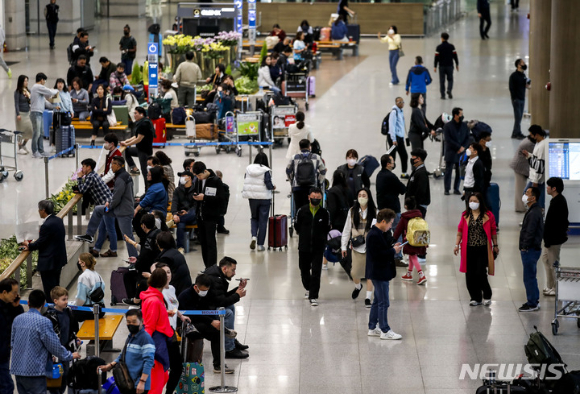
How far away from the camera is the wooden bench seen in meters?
11.4

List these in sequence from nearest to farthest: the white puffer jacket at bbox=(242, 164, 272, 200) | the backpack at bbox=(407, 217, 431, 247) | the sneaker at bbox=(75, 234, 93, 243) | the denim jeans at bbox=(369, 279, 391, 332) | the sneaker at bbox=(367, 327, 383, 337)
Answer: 1. the denim jeans at bbox=(369, 279, 391, 332)
2. the sneaker at bbox=(367, 327, 383, 337)
3. the backpack at bbox=(407, 217, 431, 247)
4. the sneaker at bbox=(75, 234, 93, 243)
5. the white puffer jacket at bbox=(242, 164, 272, 200)

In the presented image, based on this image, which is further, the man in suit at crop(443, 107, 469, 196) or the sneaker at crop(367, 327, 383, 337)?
the man in suit at crop(443, 107, 469, 196)

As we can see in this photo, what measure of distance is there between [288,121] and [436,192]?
442cm

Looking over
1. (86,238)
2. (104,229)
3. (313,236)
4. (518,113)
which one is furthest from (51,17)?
(313,236)

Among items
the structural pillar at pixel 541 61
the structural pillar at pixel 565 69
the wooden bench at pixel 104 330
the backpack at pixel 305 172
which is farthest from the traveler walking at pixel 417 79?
the wooden bench at pixel 104 330

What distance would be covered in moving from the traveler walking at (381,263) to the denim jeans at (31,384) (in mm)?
4186

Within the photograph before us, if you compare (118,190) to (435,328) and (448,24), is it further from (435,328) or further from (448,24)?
(448,24)

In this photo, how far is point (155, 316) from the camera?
396 inches

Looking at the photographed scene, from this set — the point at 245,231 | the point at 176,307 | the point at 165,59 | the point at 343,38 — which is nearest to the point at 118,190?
the point at 245,231

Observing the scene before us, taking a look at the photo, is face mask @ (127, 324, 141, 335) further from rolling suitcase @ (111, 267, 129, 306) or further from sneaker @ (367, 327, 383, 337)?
sneaker @ (367, 327, 383, 337)

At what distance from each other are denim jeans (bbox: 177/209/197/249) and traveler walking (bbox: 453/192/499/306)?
4.45 meters

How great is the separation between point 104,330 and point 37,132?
11183 millimetres

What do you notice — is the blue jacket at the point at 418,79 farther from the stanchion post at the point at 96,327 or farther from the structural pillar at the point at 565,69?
the stanchion post at the point at 96,327

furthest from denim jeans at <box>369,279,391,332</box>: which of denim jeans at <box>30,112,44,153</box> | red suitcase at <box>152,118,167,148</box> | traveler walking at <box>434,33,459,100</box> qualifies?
traveler walking at <box>434,33,459,100</box>
